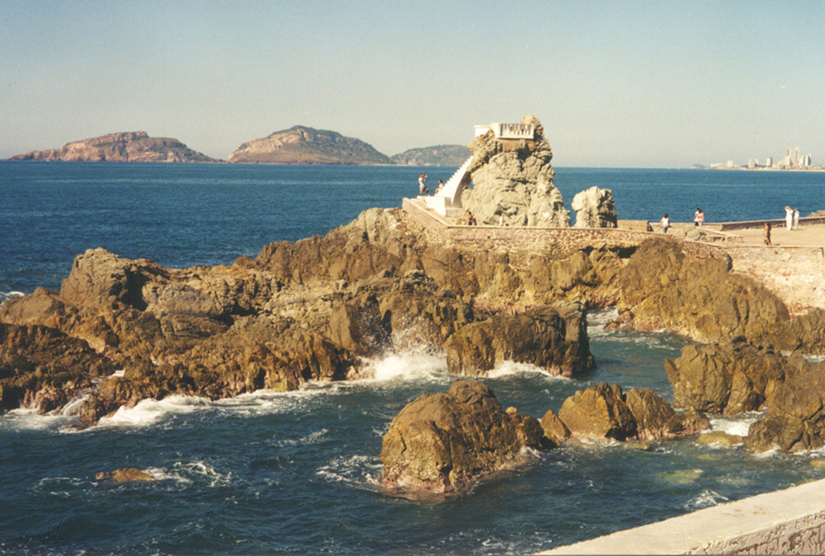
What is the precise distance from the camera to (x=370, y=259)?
3956 centimetres

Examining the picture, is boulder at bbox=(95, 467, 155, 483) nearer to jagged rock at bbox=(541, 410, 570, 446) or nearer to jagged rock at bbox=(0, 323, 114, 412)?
jagged rock at bbox=(0, 323, 114, 412)

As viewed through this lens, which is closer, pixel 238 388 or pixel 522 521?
pixel 522 521

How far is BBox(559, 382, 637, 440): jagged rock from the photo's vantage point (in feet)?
66.1

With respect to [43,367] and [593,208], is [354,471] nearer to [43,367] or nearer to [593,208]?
[43,367]

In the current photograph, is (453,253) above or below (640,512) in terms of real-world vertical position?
above

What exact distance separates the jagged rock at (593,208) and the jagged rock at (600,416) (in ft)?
74.3

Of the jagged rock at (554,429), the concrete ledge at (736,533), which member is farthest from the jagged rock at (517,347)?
the concrete ledge at (736,533)

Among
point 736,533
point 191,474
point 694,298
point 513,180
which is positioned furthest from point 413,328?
point 736,533

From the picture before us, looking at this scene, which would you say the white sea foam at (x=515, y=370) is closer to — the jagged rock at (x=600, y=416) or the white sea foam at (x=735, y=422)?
the jagged rock at (x=600, y=416)

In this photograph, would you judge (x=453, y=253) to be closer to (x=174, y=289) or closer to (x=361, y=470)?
(x=174, y=289)

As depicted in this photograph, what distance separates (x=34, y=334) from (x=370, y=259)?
56.2 feet

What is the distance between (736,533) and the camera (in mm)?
8023

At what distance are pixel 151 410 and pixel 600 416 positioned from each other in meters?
12.9

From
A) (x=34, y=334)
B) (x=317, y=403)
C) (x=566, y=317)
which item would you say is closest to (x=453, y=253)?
(x=566, y=317)
